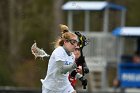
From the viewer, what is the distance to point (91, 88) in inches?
1152

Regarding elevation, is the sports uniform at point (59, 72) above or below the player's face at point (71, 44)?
A: below

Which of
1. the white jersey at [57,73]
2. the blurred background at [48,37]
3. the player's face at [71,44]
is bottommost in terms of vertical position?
the blurred background at [48,37]

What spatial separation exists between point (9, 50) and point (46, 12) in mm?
6832

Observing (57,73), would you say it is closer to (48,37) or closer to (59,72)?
(59,72)

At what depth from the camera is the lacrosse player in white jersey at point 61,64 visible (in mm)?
10820

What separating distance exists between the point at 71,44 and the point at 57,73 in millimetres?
493

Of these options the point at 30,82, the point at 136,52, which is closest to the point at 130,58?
the point at 136,52

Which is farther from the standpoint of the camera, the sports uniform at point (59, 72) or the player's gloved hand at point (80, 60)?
the player's gloved hand at point (80, 60)

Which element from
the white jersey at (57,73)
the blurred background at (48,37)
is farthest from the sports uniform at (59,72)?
the blurred background at (48,37)

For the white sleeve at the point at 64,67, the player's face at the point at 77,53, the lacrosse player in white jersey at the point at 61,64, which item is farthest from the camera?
the player's face at the point at 77,53

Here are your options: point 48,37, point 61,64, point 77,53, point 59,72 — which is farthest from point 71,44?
point 48,37

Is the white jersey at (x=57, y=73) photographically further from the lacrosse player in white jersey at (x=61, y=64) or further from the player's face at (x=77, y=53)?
the player's face at (x=77, y=53)

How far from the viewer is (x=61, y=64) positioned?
10820 millimetres

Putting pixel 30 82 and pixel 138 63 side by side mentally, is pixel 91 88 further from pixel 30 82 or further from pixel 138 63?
pixel 30 82
